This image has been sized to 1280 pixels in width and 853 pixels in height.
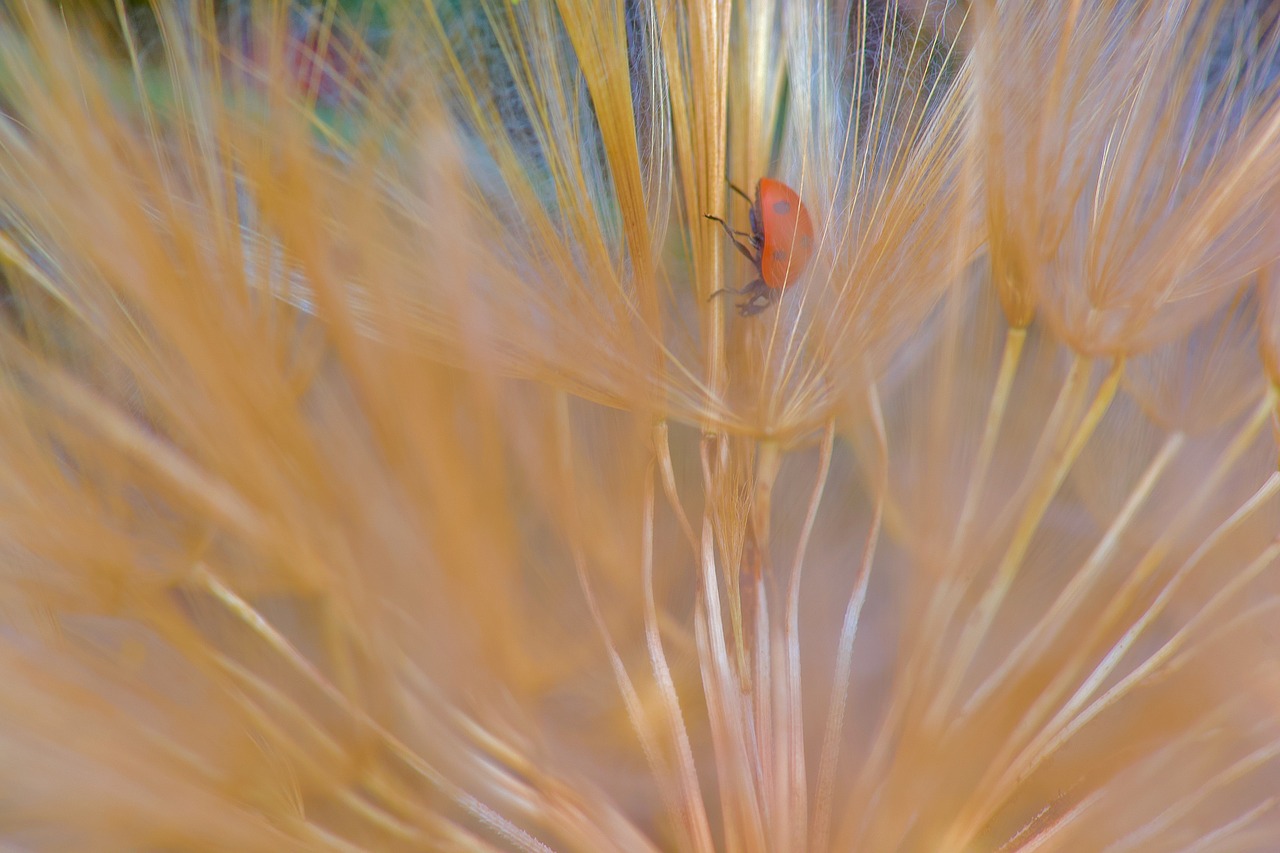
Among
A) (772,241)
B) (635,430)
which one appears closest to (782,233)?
(772,241)

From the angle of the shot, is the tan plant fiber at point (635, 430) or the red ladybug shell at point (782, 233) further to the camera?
the red ladybug shell at point (782, 233)

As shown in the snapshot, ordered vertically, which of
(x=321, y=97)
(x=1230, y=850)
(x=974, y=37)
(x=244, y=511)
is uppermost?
(x=974, y=37)

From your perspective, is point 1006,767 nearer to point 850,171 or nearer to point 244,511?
point 850,171

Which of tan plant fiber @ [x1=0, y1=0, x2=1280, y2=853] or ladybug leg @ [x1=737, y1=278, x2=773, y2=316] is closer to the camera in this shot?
tan plant fiber @ [x1=0, y1=0, x2=1280, y2=853]

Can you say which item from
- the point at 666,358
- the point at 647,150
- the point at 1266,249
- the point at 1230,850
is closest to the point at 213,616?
the point at 666,358

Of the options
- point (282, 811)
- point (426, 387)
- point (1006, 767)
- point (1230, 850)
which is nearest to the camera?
point (426, 387)

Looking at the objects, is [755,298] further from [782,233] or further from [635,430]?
[635,430]
